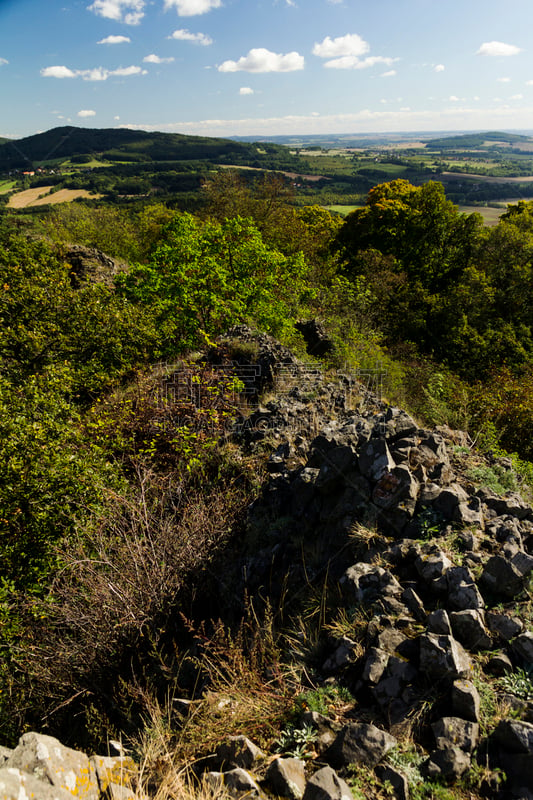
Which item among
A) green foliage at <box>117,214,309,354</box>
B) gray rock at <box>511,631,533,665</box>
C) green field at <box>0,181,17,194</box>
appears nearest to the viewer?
gray rock at <box>511,631,533,665</box>

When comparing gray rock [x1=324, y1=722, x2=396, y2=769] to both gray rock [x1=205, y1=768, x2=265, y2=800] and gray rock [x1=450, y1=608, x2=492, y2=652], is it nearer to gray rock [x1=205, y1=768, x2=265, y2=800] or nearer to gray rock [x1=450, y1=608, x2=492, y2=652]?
gray rock [x1=205, y1=768, x2=265, y2=800]

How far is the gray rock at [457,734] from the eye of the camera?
8.83 feet

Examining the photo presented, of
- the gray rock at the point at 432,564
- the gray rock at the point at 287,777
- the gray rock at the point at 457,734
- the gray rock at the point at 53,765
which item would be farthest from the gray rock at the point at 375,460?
the gray rock at the point at 53,765

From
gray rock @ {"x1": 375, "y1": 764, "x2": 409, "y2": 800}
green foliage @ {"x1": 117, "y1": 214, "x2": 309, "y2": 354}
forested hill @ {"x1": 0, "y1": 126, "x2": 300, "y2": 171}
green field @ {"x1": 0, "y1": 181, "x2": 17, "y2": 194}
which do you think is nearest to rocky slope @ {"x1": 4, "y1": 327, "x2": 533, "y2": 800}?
gray rock @ {"x1": 375, "y1": 764, "x2": 409, "y2": 800}

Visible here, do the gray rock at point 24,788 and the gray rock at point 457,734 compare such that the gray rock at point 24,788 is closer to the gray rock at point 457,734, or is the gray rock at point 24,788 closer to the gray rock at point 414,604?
the gray rock at point 457,734

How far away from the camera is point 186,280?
43.8 ft

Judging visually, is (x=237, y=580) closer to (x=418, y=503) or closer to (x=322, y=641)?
(x=322, y=641)

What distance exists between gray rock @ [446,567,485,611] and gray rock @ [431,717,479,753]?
907 mm

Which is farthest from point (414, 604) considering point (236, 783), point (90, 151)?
point (90, 151)

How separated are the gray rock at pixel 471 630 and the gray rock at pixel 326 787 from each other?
1.43m

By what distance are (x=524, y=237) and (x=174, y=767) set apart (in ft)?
91.8

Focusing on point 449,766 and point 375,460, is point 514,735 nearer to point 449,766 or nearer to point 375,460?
point 449,766

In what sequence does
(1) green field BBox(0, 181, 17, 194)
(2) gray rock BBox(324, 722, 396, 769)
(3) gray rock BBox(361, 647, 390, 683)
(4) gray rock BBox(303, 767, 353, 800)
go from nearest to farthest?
1. (4) gray rock BBox(303, 767, 353, 800)
2. (2) gray rock BBox(324, 722, 396, 769)
3. (3) gray rock BBox(361, 647, 390, 683)
4. (1) green field BBox(0, 181, 17, 194)

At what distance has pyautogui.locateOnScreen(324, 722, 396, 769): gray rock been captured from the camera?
2736 mm
